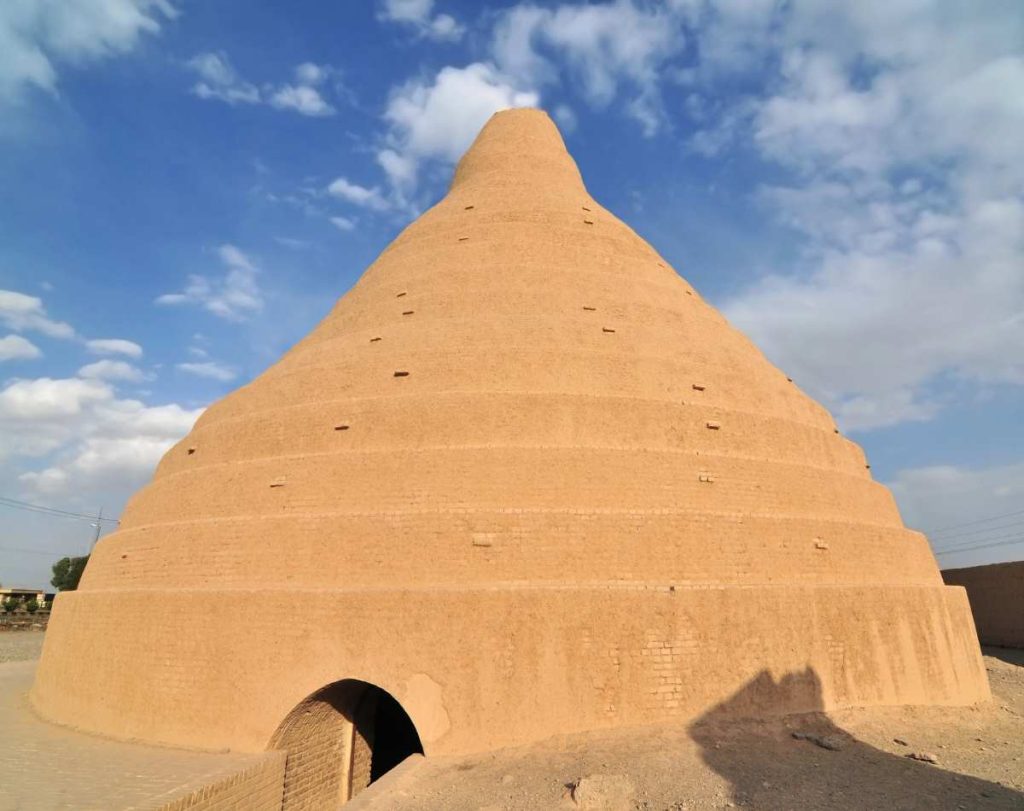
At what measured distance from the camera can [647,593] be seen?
915cm

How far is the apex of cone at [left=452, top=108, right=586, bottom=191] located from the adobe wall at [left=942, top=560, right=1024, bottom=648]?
60.5 feet

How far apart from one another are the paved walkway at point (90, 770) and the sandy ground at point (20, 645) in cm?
1182

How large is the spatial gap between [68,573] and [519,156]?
5032cm

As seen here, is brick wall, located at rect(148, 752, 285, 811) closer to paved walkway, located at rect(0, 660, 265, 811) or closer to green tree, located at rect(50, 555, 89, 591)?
paved walkway, located at rect(0, 660, 265, 811)

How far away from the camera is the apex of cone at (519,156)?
1936 cm

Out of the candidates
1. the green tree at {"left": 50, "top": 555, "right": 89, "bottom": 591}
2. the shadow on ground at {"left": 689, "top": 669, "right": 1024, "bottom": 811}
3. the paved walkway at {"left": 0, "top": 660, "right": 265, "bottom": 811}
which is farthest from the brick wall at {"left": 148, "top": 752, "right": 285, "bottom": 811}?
the green tree at {"left": 50, "top": 555, "right": 89, "bottom": 591}

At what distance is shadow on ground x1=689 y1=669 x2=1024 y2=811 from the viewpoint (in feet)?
23.6

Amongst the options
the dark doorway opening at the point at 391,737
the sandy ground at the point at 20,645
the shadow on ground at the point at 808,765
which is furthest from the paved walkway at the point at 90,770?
the sandy ground at the point at 20,645

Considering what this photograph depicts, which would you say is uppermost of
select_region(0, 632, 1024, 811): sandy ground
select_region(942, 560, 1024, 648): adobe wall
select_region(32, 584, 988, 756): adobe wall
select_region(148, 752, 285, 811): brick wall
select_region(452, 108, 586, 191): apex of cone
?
select_region(452, 108, 586, 191): apex of cone

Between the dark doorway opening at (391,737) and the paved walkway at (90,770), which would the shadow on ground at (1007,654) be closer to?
the dark doorway opening at (391,737)

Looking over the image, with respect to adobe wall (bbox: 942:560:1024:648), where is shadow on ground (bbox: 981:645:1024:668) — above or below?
below

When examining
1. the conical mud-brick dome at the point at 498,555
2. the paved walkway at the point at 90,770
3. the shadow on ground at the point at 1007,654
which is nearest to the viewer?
the paved walkway at the point at 90,770

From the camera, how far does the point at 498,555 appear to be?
9.47 m

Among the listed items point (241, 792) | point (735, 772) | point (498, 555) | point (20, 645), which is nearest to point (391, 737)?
point (241, 792)
